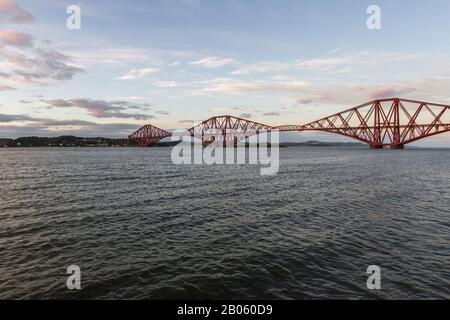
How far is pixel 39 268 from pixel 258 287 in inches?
390

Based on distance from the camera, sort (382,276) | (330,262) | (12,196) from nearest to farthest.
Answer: (382,276), (330,262), (12,196)

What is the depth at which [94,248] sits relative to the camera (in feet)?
52.9

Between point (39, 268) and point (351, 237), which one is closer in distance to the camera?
point (39, 268)

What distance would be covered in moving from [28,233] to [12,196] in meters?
15.2

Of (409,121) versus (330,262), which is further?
(409,121)

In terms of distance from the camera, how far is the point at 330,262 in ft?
47.4

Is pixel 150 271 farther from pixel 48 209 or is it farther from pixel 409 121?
pixel 409 121

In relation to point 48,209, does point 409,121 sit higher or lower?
higher

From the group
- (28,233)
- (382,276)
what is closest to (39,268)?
(28,233)
